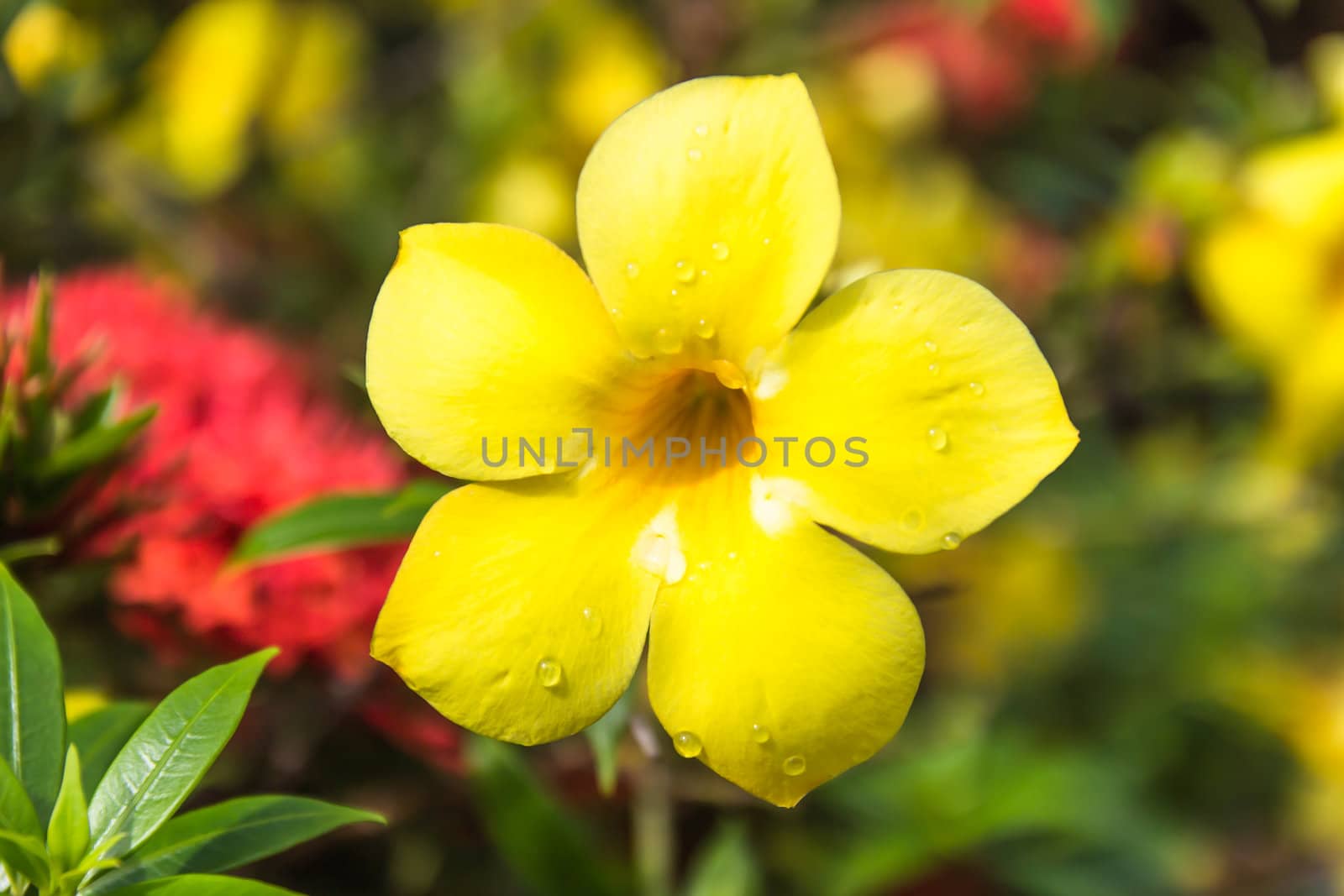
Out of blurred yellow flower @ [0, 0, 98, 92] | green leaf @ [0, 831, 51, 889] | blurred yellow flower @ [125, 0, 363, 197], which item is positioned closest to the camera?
green leaf @ [0, 831, 51, 889]

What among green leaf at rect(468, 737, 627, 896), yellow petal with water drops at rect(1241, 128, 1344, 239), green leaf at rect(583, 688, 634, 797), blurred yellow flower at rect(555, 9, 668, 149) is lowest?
green leaf at rect(468, 737, 627, 896)

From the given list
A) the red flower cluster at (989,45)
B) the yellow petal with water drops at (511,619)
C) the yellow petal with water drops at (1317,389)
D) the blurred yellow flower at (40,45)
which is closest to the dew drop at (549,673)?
the yellow petal with water drops at (511,619)

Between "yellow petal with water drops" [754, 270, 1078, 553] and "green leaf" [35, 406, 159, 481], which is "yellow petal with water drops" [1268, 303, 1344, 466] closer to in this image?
"yellow petal with water drops" [754, 270, 1078, 553]

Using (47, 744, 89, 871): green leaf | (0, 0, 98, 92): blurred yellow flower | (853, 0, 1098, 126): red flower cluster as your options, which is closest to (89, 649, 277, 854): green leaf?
(47, 744, 89, 871): green leaf

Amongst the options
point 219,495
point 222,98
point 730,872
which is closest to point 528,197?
point 222,98

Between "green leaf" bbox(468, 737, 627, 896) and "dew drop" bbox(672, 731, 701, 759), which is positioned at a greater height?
"dew drop" bbox(672, 731, 701, 759)

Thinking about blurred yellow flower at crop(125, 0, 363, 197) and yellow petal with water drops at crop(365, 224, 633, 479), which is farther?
blurred yellow flower at crop(125, 0, 363, 197)

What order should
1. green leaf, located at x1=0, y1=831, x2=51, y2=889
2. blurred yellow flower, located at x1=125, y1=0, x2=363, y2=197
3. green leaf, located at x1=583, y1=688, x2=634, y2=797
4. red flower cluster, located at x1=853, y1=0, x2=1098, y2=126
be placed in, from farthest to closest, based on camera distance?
red flower cluster, located at x1=853, y1=0, x2=1098, y2=126
blurred yellow flower, located at x1=125, y1=0, x2=363, y2=197
green leaf, located at x1=583, y1=688, x2=634, y2=797
green leaf, located at x1=0, y1=831, x2=51, y2=889
